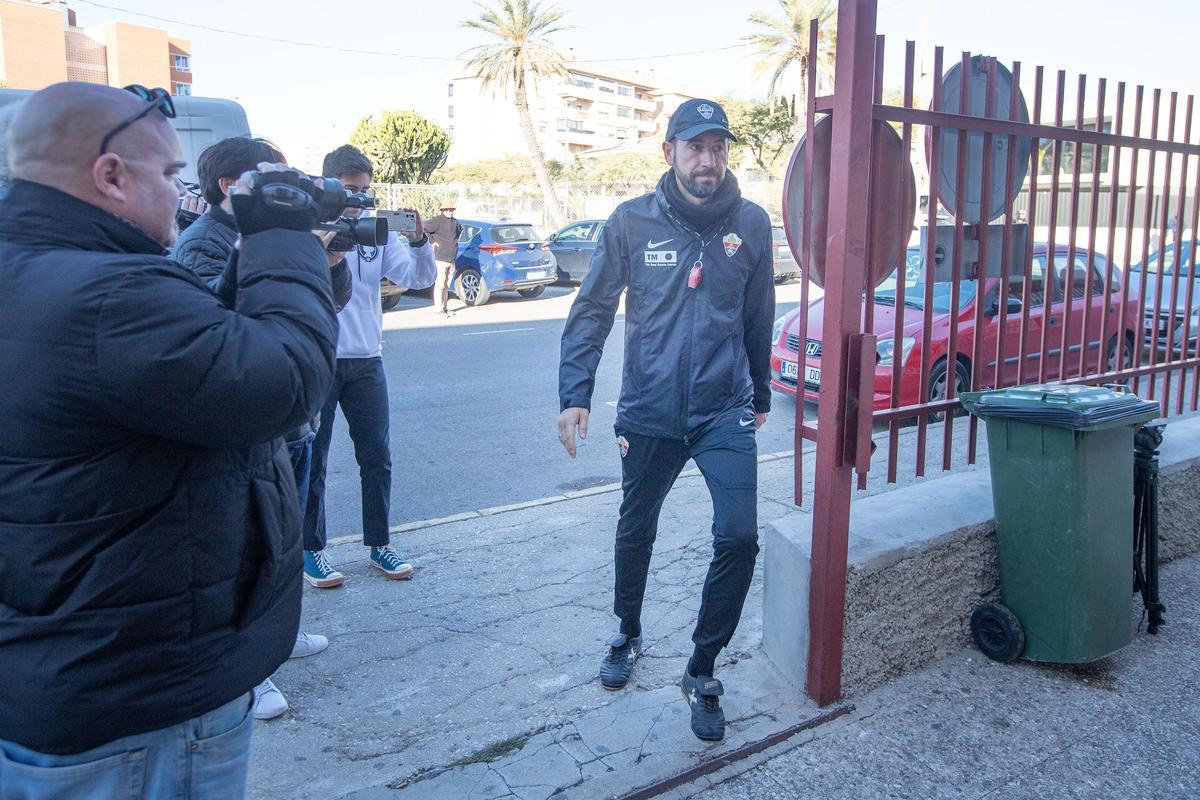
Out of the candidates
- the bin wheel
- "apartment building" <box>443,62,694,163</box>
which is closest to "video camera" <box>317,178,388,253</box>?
the bin wheel

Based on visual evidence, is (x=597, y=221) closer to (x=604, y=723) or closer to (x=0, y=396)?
(x=604, y=723)

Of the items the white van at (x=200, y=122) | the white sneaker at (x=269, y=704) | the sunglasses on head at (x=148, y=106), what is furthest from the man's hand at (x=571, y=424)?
the white van at (x=200, y=122)

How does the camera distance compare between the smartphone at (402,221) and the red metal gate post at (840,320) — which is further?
the smartphone at (402,221)

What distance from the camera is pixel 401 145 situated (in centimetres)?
3741

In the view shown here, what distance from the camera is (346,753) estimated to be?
2934 mm

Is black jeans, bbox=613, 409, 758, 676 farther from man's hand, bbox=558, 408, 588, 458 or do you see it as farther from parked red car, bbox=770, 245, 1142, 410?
parked red car, bbox=770, 245, 1142, 410

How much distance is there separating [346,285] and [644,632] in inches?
69.3

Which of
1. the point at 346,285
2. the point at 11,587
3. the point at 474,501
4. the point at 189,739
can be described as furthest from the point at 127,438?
the point at 474,501

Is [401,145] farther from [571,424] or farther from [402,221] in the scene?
[571,424]

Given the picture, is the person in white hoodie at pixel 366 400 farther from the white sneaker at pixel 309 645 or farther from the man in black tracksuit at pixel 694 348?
the man in black tracksuit at pixel 694 348

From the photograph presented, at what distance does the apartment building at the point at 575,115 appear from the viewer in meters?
75.3

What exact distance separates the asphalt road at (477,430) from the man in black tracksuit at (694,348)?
258 cm

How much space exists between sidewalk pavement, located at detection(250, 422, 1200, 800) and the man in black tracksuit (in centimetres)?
21

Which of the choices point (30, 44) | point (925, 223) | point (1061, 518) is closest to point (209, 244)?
point (925, 223)
